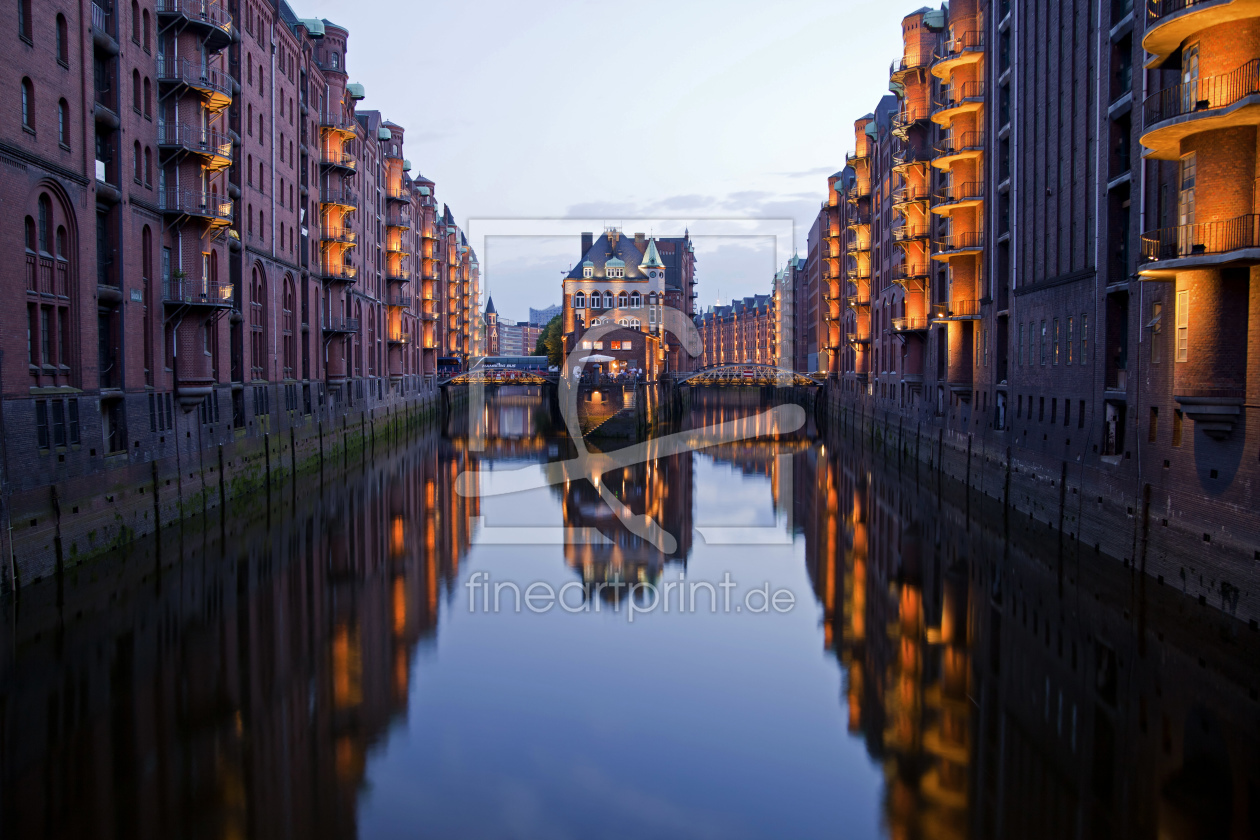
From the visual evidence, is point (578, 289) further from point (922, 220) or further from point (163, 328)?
point (163, 328)

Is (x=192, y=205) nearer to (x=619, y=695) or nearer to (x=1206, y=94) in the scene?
(x=619, y=695)

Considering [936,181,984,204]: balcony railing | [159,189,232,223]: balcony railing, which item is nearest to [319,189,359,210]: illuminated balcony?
[159,189,232,223]: balcony railing

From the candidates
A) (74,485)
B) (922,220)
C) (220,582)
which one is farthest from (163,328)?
(922,220)

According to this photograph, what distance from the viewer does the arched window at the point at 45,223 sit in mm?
19969

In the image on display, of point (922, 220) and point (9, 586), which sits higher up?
point (922, 220)

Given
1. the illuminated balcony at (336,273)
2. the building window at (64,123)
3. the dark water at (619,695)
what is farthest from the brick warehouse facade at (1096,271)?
the illuminated balcony at (336,273)

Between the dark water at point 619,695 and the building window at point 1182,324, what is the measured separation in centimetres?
446

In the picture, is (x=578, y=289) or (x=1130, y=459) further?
(x=578, y=289)

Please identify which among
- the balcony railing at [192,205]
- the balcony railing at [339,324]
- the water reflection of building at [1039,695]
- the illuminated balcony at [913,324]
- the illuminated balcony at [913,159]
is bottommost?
the water reflection of building at [1039,695]

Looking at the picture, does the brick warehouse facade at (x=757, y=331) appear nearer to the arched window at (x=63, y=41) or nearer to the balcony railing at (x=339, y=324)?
the balcony railing at (x=339, y=324)

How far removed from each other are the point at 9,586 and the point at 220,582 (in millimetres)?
3958

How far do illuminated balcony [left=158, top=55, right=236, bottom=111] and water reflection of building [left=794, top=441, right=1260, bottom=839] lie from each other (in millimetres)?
20306

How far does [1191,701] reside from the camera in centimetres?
1343

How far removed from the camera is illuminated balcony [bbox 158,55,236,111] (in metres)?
26.1
